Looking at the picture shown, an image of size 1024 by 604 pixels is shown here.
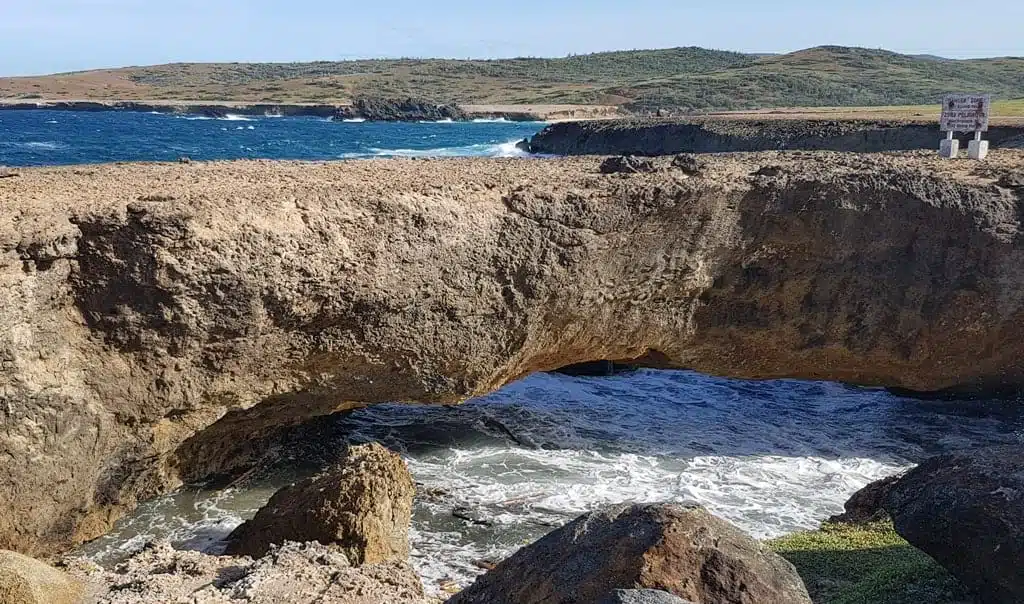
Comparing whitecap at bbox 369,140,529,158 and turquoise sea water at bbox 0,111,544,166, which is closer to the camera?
turquoise sea water at bbox 0,111,544,166

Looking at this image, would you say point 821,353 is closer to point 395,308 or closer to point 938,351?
point 938,351

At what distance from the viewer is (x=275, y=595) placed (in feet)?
22.9

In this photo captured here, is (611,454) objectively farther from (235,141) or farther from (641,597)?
(235,141)

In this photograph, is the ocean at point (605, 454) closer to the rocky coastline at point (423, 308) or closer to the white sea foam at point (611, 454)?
the white sea foam at point (611, 454)

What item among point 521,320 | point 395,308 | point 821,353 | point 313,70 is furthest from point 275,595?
point 313,70

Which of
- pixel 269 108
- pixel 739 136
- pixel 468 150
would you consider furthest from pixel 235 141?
pixel 269 108

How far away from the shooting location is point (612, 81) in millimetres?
126688

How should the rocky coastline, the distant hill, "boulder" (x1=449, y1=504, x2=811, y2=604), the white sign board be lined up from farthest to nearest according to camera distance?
the distant hill < the white sign board < the rocky coastline < "boulder" (x1=449, y1=504, x2=811, y2=604)

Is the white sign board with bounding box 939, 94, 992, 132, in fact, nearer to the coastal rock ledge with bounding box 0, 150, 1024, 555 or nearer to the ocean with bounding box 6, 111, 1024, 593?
the coastal rock ledge with bounding box 0, 150, 1024, 555

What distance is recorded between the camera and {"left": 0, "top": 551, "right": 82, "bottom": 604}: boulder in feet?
22.3

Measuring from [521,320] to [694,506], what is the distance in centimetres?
546

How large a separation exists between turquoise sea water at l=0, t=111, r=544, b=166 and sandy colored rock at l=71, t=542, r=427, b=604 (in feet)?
79.2

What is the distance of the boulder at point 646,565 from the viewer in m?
4.75

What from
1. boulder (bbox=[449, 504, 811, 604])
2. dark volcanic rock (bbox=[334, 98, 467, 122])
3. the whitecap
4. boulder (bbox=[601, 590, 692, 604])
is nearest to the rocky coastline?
boulder (bbox=[449, 504, 811, 604])
